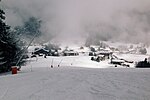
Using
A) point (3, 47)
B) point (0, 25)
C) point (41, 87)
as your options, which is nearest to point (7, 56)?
point (3, 47)

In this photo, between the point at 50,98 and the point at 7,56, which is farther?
the point at 7,56

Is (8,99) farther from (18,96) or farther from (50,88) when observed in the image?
(50,88)

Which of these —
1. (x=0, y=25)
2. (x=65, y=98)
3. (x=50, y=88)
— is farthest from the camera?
(x=0, y=25)

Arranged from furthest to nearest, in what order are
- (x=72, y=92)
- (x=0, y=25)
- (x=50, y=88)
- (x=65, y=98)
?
1. (x=0, y=25)
2. (x=50, y=88)
3. (x=72, y=92)
4. (x=65, y=98)

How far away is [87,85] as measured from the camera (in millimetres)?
11750

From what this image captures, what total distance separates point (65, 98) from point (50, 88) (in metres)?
2.23

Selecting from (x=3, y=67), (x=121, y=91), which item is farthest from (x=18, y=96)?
(x=3, y=67)

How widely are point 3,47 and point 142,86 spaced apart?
27.6m

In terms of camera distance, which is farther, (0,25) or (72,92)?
(0,25)

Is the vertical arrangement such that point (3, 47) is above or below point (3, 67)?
above

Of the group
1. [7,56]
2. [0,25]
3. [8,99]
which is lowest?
[8,99]

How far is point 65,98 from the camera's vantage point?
9.51 m

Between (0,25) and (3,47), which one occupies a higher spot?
(0,25)

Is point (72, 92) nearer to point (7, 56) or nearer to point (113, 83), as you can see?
point (113, 83)
